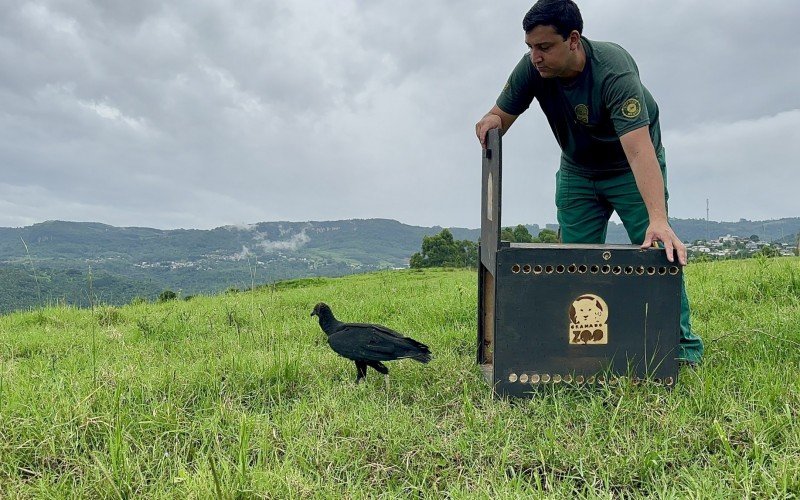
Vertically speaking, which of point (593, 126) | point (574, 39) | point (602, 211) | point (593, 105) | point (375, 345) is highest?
point (574, 39)

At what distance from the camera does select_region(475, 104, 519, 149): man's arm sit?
395cm

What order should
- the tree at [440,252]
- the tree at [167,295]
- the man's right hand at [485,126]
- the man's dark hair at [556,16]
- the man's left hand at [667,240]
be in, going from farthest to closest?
1. the tree at [440,252]
2. the tree at [167,295]
3. the man's right hand at [485,126]
4. the man's dark hair at [556,16]
5. the man's left hand at [667,240]

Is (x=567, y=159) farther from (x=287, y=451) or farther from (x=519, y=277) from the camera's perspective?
(x=287, y=451)

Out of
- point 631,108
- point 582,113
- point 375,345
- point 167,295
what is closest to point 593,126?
point 582,113

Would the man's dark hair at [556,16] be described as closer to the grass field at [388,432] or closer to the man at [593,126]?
the man at [593,126]

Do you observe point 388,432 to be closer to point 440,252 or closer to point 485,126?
point 485,126

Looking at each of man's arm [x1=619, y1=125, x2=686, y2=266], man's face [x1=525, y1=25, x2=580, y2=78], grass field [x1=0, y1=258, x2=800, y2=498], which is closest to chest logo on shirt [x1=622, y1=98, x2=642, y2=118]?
man's arm [x1=619, y1=125, x2=686, y2=266]

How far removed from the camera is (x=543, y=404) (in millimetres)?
3049

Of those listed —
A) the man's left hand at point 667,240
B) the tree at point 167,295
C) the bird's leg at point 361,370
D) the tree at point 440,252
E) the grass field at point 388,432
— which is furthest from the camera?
the tree at point 440,252

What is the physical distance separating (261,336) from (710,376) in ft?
12.0

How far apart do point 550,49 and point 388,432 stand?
2.50 m

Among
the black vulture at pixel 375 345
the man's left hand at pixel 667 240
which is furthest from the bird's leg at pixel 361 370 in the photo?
the man's left hand at pixel 667 240

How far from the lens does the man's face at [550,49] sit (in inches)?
134

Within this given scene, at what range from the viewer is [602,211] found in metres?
4.47
